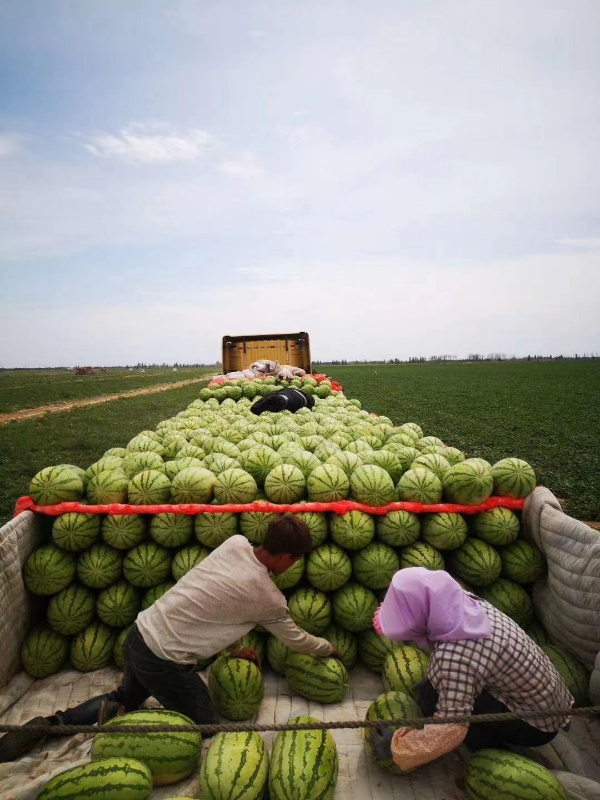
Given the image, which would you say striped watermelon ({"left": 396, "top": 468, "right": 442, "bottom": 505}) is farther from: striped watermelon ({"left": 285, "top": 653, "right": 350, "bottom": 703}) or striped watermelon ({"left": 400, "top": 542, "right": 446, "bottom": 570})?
striped watermelon ({"left": 285, "top": 653, "right": 350, "bottom": 703})

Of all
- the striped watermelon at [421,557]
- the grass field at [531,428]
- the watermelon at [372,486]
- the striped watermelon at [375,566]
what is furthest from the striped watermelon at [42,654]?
the grass field at [531,428]

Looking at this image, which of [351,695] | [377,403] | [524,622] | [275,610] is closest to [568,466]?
[524,622]

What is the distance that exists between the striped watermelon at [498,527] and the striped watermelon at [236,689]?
84.4 inches

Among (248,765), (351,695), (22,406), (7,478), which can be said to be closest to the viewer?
(248,765)

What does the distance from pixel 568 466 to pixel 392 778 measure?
36.9 ft

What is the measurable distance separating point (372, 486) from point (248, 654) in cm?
164

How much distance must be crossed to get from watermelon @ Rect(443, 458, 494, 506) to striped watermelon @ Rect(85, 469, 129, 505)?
2.87 meters

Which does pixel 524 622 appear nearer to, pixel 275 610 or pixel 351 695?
pixel 351 695

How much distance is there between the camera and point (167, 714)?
9.73 ft

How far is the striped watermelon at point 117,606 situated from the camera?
396 centimetres

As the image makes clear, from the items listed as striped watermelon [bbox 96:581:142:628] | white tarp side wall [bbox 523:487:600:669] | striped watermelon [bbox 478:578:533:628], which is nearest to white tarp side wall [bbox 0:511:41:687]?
striped watermelon [bbox 96:581:142:628]

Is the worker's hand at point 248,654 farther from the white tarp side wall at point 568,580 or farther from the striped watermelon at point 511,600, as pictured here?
A: the white tarp side wall at point 568,580

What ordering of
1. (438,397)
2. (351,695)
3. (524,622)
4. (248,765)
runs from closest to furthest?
(248,765), (351,695), (524,622), (438,397)

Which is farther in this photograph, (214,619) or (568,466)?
(568,466)
